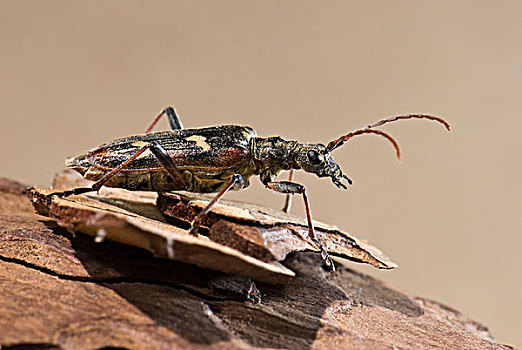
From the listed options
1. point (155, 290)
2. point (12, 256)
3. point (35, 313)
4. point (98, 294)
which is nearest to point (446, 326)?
point (155, 290)

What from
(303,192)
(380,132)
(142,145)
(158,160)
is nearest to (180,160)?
(158,160)

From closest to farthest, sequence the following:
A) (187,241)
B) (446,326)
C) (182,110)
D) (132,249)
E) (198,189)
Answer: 1. (187,241)
2. (132,249)
3. (446,326)
4. (198,189)
5. (182,110)

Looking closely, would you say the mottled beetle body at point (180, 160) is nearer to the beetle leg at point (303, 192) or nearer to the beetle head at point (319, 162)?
the beetle leg at point (303, 192)

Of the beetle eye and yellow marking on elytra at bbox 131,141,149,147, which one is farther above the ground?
the beetle eye

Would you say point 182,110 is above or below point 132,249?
above

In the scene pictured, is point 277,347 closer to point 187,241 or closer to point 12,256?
point 187,241

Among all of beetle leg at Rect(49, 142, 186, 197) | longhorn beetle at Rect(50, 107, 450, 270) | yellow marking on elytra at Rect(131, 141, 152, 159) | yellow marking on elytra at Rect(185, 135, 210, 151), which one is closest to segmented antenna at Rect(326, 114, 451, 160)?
longhorn beetle at Rect(50, 107, 450, 270)

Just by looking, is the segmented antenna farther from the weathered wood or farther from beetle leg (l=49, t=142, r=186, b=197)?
beetle leg (l=49, t=142, r=186, b=197)

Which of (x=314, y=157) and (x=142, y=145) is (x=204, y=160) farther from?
(x=314, y=157)
